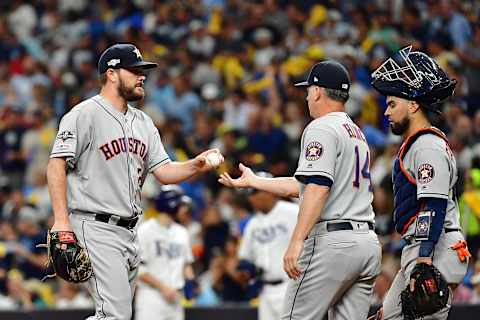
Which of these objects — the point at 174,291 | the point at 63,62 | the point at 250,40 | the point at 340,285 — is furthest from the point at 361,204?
the point at 63,62

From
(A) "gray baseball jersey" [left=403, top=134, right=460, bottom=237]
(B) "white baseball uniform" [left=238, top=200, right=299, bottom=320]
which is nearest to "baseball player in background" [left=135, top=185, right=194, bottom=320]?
(B) "white baseball uniform" [left=238, top=200, right=299, bottom=320]

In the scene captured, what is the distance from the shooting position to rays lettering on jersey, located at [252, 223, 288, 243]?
10266 mm

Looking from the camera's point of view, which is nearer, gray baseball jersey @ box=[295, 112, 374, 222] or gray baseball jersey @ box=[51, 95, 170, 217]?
gray baseball jersey @ box=[295, 112, 374, 222]

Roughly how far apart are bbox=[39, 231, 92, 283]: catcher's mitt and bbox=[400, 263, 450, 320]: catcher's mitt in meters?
1.87

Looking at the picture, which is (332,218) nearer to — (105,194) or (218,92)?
(105,194)

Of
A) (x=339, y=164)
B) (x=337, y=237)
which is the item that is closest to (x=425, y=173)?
(x=339, y=164)

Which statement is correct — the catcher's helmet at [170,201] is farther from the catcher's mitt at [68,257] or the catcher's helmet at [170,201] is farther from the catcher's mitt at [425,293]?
the catcher's mitt at [425,293]

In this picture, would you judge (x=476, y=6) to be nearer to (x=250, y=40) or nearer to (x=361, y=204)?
(x=250, y=40)

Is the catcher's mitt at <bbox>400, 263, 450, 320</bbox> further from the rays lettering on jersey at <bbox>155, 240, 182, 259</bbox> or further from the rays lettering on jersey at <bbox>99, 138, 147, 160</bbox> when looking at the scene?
the rays lettering on jersey at <bbox>155, 240, 182, 259</bbox>

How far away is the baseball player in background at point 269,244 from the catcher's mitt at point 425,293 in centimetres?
423

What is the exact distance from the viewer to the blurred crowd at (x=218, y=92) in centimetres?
1186

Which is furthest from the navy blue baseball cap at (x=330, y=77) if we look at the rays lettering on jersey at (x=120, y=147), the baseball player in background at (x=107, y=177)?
the rays lettering on jersey at (x=120, y=147)

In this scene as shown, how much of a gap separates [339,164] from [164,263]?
164 inches

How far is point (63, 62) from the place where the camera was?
16.5 metres
